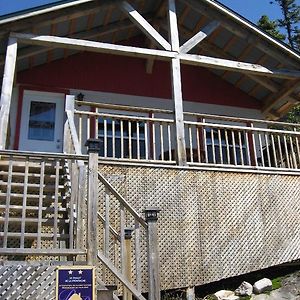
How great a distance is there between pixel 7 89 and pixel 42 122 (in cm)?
287

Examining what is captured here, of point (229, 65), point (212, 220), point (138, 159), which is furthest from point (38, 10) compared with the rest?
point (212, 220)

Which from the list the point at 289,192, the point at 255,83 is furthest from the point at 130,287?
the point at 255,83

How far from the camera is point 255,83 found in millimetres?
11789

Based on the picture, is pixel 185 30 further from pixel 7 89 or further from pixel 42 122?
pixel 7 89

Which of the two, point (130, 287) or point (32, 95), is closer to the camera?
point (130, 287)

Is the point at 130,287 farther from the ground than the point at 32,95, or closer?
closer

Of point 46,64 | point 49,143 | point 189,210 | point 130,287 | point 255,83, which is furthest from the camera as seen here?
point 255,83

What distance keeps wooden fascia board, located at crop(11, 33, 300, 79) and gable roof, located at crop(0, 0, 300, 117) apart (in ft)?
1.09

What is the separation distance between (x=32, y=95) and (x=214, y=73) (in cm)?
519

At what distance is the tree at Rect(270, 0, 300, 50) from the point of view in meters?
27.9

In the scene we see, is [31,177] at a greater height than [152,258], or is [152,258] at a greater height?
[31,177]

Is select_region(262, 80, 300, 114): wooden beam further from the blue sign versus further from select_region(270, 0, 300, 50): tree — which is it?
select_region(270, 0, 300, 50): tree

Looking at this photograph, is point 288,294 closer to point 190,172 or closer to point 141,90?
point 190,172

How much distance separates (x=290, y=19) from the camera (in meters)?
28.5
